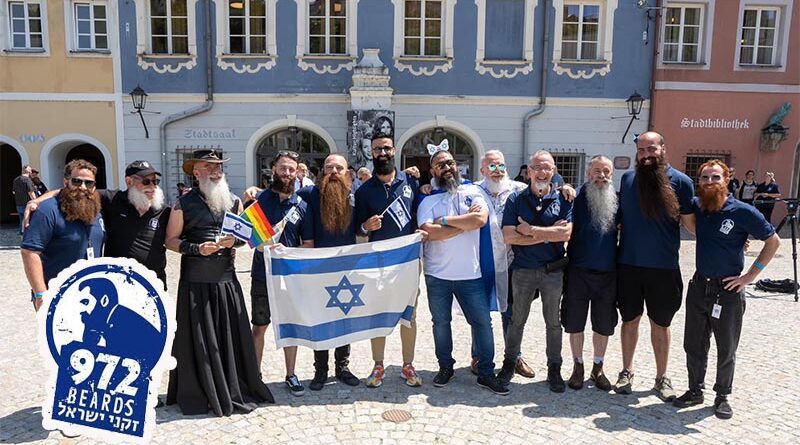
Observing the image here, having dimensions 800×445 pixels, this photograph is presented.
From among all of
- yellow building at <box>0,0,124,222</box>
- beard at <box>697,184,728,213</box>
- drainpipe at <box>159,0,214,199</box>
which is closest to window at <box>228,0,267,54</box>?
drainpipe at <box>159,0,214,199</box>

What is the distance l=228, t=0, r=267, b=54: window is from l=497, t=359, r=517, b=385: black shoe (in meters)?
12.5

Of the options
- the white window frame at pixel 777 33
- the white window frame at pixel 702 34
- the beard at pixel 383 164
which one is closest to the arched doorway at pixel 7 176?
the beard at pixel 383 164

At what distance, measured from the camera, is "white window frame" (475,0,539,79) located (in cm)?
1488

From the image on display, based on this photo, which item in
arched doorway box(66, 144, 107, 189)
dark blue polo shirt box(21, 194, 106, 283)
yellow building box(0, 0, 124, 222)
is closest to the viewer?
dark blue polo shirt box(21, 194, 106, 283)

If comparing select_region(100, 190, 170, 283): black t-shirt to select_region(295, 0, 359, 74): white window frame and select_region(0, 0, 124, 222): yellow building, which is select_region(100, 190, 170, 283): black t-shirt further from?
select_region(0, 0, 124, 222): yellow building

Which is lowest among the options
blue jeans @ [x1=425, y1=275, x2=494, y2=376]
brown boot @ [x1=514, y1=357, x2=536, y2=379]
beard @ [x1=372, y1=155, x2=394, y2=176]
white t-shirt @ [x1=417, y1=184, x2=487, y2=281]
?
brown boot @ [x1=514, y1=357, x2=536, y2=379]

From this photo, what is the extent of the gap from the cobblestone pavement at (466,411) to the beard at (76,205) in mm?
1534

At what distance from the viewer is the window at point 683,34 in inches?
614

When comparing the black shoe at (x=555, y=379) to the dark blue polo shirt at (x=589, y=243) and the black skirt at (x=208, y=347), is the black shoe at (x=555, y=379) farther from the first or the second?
the black skirt at (x=208, y=347)

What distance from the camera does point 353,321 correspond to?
4.63 metres

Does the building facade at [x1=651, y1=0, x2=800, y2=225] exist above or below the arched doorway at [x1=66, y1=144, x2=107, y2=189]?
→ above

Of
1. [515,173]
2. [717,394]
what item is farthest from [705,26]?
[717,394]

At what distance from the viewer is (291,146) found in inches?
611

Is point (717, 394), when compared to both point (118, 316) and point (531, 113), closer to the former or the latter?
point (118, 316)
